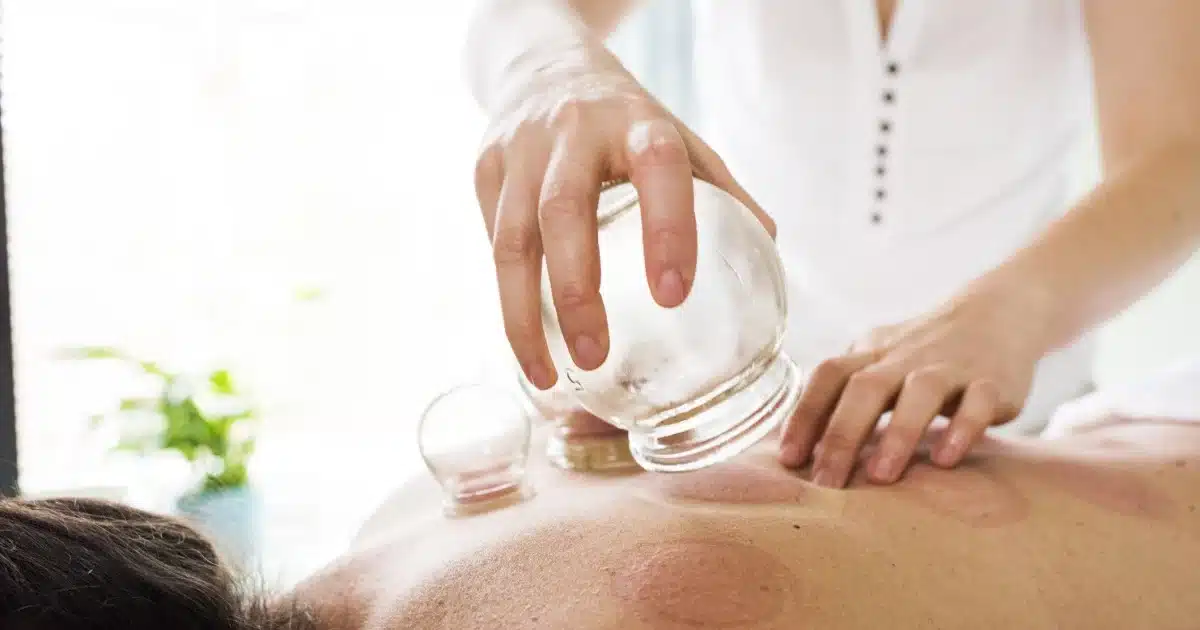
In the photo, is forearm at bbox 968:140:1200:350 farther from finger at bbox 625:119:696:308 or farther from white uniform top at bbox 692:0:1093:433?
finger at bbox 625:119:696:308

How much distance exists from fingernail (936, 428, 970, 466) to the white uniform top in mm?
474

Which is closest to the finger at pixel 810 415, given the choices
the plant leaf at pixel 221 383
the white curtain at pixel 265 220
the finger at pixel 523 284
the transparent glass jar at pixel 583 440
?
the transparent glass jar at pixel 583 440

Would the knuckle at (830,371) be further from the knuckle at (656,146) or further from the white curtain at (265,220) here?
the white curtain at (265,220)

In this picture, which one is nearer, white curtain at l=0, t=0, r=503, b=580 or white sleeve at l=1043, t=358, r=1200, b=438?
white sleeve at l=1043, t=358, r=1200, b=438

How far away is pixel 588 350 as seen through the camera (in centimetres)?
46

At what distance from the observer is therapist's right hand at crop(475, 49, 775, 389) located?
46 cm

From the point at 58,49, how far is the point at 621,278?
1.97 metres

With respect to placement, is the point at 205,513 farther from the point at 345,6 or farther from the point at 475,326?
the point at 345,6

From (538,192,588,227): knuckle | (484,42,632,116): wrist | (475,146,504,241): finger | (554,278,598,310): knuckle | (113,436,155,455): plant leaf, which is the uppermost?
(484,42,632,116): wrist

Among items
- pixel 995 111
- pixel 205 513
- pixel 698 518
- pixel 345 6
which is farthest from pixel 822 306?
pixel 345 6

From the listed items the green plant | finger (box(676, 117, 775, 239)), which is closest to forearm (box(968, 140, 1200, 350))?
finger (box(676, 117, 775, 239))

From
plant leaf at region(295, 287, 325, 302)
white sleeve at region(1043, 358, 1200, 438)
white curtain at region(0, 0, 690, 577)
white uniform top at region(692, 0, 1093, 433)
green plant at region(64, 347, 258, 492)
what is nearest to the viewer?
white sleeve at region(1043, 358, 1200, 438)

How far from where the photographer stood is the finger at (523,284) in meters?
0.50

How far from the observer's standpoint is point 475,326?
2.41 metres
